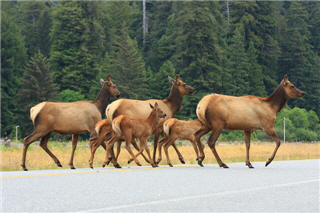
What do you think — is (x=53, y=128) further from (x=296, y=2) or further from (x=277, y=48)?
(x=296, y=2)

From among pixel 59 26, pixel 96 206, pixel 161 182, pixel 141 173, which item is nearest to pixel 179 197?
pixel 96 206

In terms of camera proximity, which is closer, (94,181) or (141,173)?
(94,181)

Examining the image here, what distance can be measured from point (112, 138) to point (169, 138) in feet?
7.71

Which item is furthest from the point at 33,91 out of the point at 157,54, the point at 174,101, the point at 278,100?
the point at 278,100

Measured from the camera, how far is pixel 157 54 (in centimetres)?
8169

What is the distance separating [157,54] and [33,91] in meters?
25.3

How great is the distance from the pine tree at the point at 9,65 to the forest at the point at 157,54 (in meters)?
0.12

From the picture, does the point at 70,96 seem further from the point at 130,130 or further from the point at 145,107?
the point at 130,130

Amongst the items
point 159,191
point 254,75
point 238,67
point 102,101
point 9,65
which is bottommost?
point 254,75

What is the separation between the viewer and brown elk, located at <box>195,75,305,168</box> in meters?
16.9

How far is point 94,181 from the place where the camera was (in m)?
12.1

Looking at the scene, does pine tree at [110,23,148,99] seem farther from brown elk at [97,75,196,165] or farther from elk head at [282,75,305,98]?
elk head at [282,75,305,98]

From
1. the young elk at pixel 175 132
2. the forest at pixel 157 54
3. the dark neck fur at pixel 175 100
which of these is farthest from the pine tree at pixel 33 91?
the young elk at pixel 175 132

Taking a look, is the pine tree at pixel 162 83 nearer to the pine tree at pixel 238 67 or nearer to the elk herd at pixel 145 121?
the pine tree at pixel 238 67
